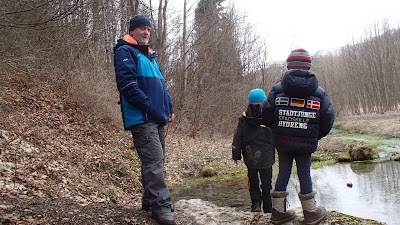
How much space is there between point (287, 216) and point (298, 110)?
1.22m

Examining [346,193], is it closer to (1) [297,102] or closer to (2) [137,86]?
(1) [297,102]

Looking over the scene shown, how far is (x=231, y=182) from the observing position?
940 centimetres

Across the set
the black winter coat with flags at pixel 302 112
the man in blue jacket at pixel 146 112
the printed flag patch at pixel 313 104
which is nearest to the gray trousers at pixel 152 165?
the man in blue jacket at pixel 146 112

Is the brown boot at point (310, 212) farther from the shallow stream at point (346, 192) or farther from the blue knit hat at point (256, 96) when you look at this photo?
the shallow stream at point (346, 192)

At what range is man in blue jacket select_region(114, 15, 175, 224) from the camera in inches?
133

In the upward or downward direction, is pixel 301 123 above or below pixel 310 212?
above

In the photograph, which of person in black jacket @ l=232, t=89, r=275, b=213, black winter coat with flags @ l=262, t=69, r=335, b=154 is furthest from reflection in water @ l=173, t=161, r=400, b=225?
black winter coat with flags @ l=262, t=69, r=335, b=154

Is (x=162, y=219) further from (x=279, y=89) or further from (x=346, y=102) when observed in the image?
(x=346, y=102)

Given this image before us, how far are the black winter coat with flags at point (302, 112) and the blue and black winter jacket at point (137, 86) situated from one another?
137 cm

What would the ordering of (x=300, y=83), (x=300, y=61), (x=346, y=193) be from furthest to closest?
(x=346, y=193)
(x=300, y=61)
(x=300, y=83)

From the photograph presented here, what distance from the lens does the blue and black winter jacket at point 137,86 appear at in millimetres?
3367

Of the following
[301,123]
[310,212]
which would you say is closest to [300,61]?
[301,123]

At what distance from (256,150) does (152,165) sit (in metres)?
2.10

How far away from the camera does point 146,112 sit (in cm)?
346
